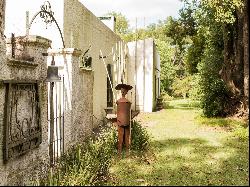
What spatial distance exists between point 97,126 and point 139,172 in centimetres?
755

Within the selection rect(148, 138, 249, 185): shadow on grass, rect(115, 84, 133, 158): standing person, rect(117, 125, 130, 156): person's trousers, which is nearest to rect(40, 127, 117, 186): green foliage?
rect(117, 125, 130, 156): person's trousers

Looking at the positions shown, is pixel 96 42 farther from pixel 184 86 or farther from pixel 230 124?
pixel 184 86

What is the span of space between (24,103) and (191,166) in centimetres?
425

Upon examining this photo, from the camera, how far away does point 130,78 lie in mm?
24203

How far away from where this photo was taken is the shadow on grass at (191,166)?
7688mm

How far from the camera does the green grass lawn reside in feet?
25.5

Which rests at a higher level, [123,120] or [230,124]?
[123,120]

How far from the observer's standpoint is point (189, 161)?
31.1ft

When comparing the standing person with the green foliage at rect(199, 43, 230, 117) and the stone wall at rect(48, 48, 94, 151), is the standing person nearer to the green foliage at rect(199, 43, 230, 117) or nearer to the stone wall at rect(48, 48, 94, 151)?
the stone wall at rect(48, 48, 94, 151)

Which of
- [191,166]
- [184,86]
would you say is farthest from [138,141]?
[184,86]

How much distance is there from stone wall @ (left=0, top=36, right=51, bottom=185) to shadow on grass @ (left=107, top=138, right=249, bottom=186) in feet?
6.10

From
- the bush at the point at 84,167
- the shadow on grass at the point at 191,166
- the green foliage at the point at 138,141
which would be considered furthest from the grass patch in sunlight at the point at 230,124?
the bush at the point at 84,167

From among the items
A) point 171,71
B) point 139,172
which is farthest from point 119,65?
point 171,71

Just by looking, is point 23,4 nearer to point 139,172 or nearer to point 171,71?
point 139,172
